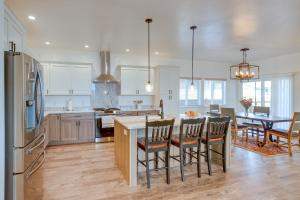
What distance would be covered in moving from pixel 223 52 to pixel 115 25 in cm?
379

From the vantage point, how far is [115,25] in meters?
3.83

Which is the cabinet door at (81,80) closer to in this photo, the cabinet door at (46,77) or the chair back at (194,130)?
the cabinet door at (46,77)

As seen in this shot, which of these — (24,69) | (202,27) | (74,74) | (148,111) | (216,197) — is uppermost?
(202,27)

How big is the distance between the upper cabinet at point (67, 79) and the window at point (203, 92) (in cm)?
355

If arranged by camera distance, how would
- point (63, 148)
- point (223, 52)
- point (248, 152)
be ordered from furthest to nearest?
point (223, 52) < point (63, 148) < point (248, 152)

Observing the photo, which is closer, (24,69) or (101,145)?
(24,69)

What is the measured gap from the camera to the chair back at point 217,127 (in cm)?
335

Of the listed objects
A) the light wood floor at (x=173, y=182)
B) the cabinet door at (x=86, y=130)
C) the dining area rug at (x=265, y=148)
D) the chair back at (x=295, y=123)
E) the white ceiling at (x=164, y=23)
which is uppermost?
the white ceiling at (x=164, y=23)

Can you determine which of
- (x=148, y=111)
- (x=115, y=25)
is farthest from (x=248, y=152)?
(x=115, y=25)

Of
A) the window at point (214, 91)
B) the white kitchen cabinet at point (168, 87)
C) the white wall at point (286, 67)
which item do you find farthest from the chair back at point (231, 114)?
the white wall at point (286, 67)

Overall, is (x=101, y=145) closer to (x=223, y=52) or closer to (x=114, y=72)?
(x=114, y=72)

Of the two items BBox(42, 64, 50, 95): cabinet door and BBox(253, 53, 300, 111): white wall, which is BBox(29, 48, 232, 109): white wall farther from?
BBox(253, 53, 300, 111): white wall

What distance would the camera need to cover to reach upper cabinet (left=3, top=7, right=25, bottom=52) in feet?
8.77

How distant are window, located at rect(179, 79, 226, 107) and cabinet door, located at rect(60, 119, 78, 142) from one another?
157 inches
